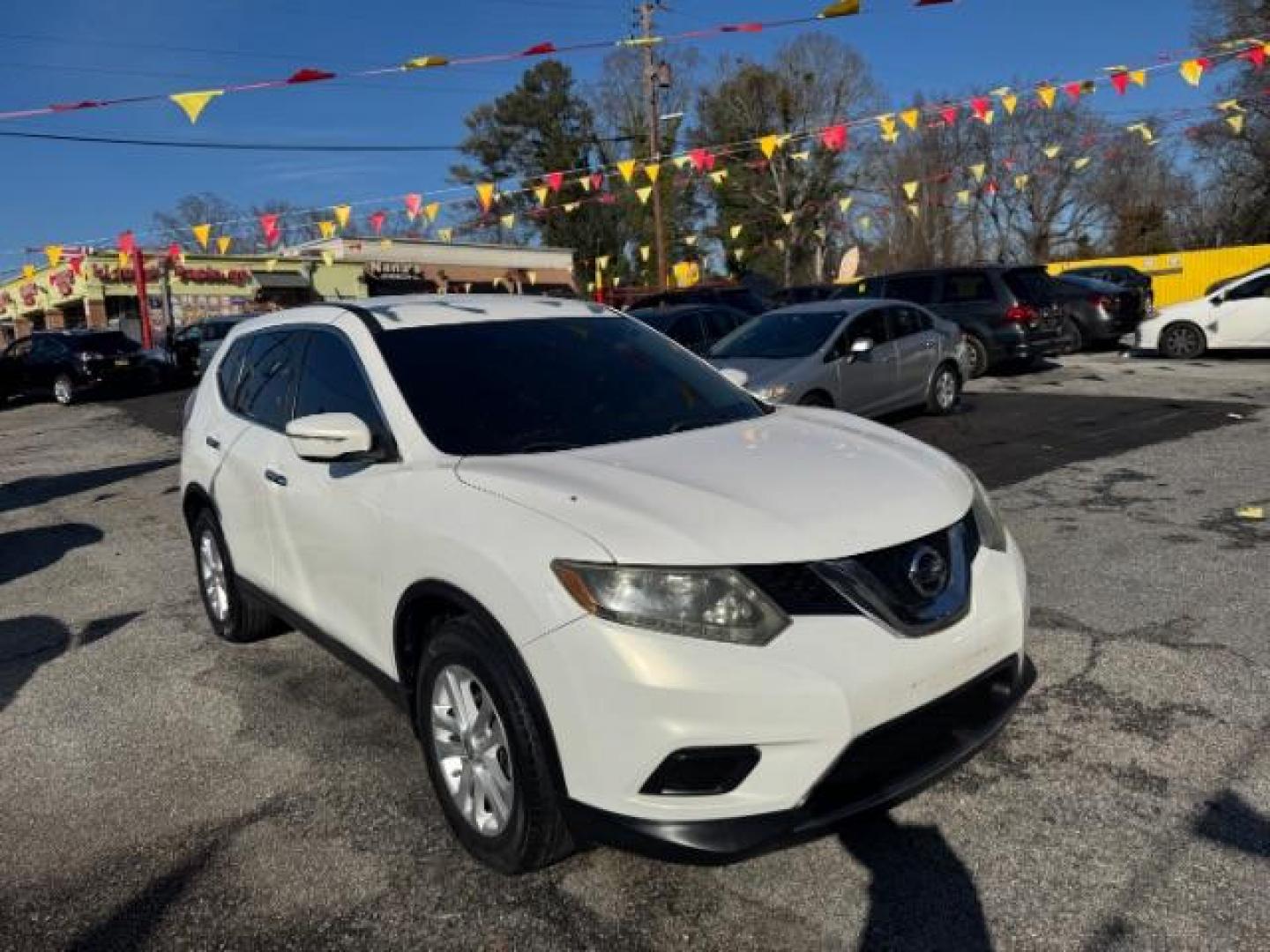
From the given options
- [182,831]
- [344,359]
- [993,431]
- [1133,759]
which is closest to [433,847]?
[182,831]

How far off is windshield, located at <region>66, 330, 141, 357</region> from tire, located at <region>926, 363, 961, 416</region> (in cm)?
1841

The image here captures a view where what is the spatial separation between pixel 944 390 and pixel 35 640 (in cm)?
913

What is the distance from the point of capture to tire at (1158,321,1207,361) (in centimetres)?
1540

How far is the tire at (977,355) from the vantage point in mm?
14148

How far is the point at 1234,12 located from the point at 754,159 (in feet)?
63.3

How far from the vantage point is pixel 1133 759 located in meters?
3.25

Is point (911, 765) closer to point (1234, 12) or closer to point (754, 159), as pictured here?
point (1234, 12)

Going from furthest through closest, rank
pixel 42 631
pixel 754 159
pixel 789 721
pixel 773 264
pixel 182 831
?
pixel 773 264 < pixel 754 159 < pixel 42 631 < pixel 182 831 < pixel 789 721

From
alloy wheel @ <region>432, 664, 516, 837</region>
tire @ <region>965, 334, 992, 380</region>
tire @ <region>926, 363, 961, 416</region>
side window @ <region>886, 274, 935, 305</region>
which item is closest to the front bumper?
alloy wheel @ <region>432, 664, 516, 837</region>

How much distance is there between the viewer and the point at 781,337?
1005cm

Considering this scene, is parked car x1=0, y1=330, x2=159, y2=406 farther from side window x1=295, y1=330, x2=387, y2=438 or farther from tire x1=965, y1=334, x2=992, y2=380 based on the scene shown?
side window x1=295, y1=330, x2=387, y2=438

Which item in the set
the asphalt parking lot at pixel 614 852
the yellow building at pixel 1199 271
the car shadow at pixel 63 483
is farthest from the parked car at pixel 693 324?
the yellow building at pixel 1199 271

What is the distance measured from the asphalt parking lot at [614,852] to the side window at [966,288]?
883 centimetres

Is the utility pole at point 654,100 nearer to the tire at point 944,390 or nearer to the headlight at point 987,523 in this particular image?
the tire at point 944,390
